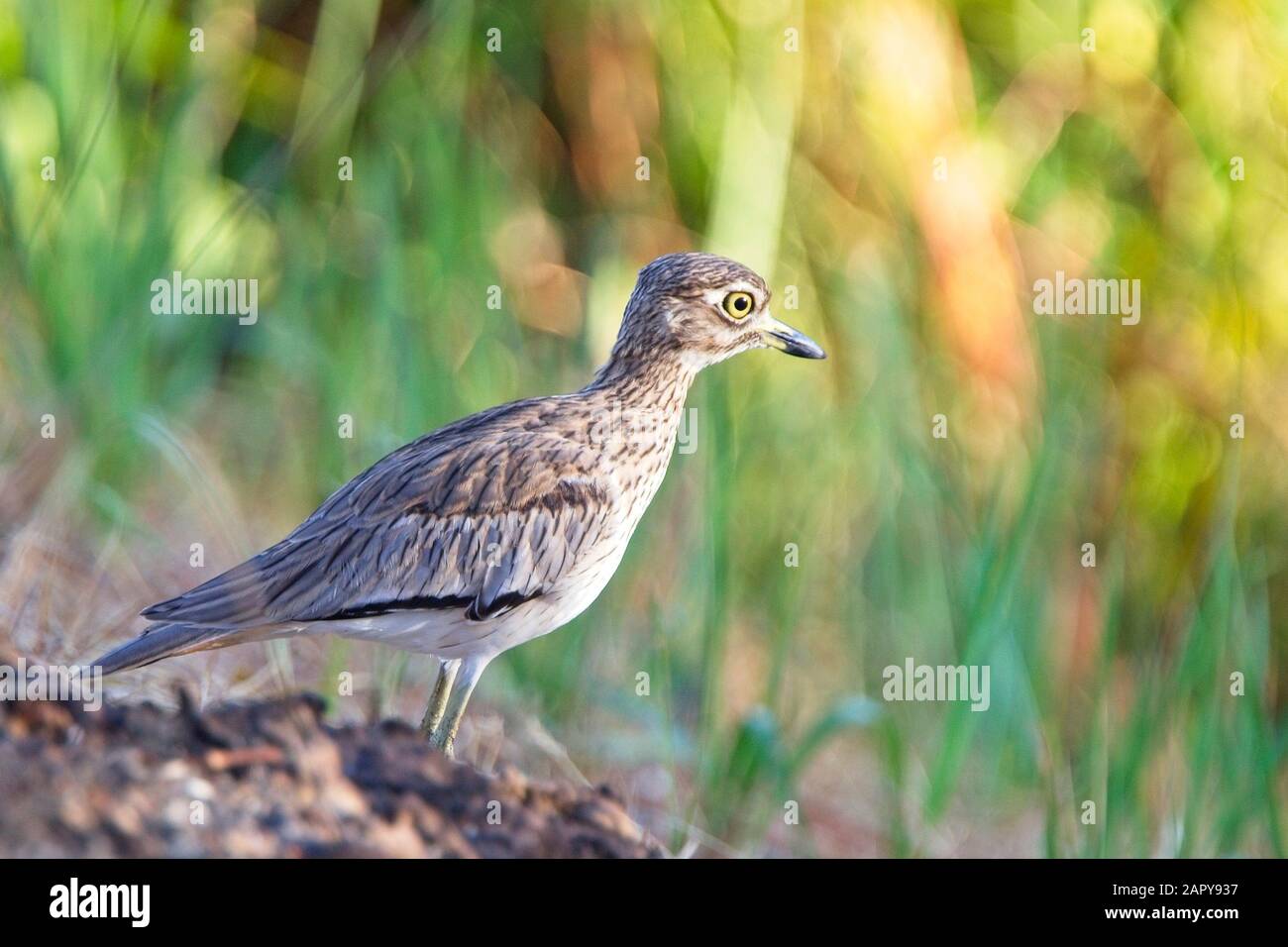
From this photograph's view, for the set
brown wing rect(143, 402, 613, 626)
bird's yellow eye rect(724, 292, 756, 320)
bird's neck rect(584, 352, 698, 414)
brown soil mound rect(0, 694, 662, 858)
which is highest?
bird's yellow eye rect(724, 292, 756, 320)

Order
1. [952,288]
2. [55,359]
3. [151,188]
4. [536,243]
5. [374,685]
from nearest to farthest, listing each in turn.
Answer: [374,685]
[55,359]
[151,188]
[952,288]
[536,243]

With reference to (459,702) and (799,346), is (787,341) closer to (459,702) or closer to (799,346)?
(799,346)

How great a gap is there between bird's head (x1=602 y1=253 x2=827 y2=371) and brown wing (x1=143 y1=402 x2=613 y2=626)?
36 cm

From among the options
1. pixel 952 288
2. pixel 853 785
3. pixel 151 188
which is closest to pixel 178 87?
pixel 151 188

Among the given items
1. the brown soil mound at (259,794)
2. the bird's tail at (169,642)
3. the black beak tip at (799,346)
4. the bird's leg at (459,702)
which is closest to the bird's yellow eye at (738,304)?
the black beak tip at (799,346)

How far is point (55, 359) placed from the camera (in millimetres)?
4523

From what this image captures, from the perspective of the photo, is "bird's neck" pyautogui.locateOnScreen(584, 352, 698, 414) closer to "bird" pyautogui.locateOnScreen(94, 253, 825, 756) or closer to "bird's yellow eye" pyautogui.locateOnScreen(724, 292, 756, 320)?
"bird" pyautogui.locateOnScreen(94, 253, 825, 756)

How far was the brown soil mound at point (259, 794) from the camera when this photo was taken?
8.87 feet

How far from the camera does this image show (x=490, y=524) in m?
3.48

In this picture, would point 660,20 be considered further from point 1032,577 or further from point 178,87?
point 1032,577

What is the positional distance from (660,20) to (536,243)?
1039 mm

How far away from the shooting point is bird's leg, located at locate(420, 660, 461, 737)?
3562 mm

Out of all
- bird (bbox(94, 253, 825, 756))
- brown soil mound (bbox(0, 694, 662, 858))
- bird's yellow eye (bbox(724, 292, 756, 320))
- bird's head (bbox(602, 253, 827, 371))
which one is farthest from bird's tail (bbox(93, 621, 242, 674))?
bird's yellow eye (bbox(724, 292, 756, 320))

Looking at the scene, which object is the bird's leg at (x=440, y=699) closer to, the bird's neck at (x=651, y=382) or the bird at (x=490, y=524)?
the bird at (x=490, y=524)
